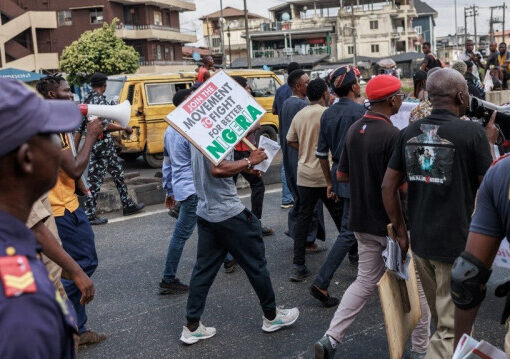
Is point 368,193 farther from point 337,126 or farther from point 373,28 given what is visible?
point 373,28

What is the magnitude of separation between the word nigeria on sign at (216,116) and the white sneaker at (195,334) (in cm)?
127

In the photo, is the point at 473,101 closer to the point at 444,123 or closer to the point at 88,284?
the point at 444,123

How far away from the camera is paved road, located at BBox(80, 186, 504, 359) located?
4.39 m

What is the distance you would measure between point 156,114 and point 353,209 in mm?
10218

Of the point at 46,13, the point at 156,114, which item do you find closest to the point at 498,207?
the point at 156,114

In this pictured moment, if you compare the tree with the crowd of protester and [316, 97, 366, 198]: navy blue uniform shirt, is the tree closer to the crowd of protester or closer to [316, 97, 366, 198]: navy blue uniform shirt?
the crowd of protester

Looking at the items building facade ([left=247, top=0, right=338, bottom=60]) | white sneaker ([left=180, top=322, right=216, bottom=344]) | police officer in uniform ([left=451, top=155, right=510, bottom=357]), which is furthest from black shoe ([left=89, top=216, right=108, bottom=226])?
building facade ([left=247, top=0, right=338, bottom=60])

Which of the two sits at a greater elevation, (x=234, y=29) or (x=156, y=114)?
(x=234, y=29)

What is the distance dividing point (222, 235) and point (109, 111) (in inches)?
44.6

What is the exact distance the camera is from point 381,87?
4129 millimetres

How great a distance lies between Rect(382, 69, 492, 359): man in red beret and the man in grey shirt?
1.26 m

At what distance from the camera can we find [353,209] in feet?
13.7

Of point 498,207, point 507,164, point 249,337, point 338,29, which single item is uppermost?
point 338,29

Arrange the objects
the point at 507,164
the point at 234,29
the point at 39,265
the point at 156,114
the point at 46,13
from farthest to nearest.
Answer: the point at 234,29 < the point at 46,13 < the point at 156,114 < the point at 507,164 < the point at 39,265
